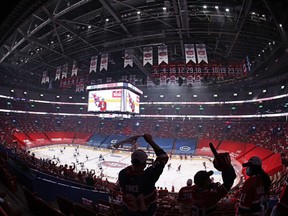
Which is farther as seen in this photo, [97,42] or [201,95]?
[201,95]

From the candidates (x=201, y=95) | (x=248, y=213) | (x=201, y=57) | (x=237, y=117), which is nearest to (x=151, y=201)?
(x=248, y=213)

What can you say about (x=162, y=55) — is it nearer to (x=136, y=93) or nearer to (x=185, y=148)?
(x=136, y=93)

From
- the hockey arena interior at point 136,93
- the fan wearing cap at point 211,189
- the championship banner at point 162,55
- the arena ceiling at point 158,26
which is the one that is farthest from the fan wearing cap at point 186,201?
the championship banner at point 162,55

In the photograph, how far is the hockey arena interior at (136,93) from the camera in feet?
23.3

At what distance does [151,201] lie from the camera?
2344 millimetres

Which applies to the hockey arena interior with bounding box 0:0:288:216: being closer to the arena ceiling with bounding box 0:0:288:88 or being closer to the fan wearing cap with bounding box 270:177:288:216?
the arena ceiling with bounding box 0:0:288:88

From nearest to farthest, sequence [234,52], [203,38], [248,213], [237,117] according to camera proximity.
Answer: [248,213]
[203,38]
[234,52]
[237,117]

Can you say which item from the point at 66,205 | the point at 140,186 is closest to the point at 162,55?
the point at 66,205

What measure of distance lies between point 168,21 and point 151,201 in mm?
16698

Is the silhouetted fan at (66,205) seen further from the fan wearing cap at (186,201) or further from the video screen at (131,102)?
the video screen at (131,102)

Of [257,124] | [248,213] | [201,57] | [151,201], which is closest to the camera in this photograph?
[151,201]

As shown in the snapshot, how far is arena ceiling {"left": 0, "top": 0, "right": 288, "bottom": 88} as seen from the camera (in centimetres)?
1399

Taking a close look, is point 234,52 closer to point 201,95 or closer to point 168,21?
point 168,21

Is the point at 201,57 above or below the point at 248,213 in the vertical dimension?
above
